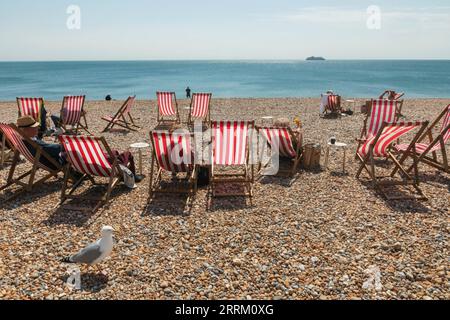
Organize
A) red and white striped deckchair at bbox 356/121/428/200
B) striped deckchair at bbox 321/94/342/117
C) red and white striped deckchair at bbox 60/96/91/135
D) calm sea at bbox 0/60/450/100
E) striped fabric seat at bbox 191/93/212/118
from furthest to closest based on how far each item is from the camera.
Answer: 1. calm sea at bbox 0/60/450/100
2. striped deckchair at bbox 321/94/342/117
3. striped fabric seat at bbox 191/93/212/118
4. red and white striped deckchair at bbox 60/96/91/135
5. red and white striped deckchair at bbox 356/121/428/200

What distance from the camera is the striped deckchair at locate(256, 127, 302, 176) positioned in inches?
244

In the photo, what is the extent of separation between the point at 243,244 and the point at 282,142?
2860mm

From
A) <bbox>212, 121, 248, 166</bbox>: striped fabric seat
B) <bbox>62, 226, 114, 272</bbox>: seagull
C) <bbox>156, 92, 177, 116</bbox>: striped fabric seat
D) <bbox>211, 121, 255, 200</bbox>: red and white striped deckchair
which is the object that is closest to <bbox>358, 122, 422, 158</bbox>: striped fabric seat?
<bbox>211, 121, 255, 200</bbox>: red and white striped deckchair

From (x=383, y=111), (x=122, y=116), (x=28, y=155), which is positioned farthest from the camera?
(x=122, y=116)

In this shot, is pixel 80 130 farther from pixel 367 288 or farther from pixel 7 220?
pixel 367 288

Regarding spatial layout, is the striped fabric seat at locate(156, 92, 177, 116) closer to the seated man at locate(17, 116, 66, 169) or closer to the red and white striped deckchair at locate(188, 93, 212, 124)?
the red and white striped deckchair at locate(188, 93, 212, 124)

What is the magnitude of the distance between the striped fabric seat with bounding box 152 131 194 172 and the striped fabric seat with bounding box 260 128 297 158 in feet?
5.34

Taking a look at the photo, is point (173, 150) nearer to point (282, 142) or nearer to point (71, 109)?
point (282, 142)

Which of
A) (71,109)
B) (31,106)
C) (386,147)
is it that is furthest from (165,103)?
(386,147)

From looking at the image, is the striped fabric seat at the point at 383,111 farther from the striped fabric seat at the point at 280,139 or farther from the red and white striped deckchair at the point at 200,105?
the red and white striped deckchair at the point at 200,105

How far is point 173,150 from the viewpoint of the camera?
5.25 m

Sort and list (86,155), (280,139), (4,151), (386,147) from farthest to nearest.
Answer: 1. (4,151)
2. (280,139)
3. (386,147)
4. (86,155)

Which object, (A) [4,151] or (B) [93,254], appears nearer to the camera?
(B) [93,254]
